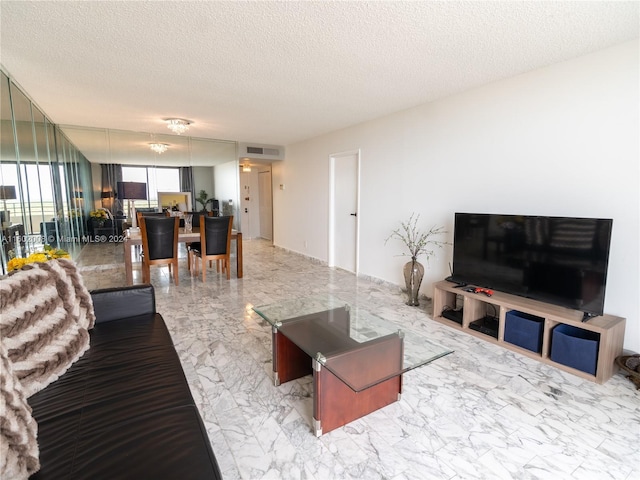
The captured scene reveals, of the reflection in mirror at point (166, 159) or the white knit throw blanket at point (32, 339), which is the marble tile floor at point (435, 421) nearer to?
the white knit throw blanket at point (32, 339)

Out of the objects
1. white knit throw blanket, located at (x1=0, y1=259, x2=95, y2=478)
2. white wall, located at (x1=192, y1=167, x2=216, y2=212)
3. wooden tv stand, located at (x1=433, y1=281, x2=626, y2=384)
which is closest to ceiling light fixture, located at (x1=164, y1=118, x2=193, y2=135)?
white wall, located at (x1=192, y1=167, x2=216, y2=212)

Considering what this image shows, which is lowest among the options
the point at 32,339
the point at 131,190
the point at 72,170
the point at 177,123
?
the point at 32,339

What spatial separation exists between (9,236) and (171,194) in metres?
3.44

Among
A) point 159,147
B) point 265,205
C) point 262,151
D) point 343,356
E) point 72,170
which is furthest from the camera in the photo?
point 265,205

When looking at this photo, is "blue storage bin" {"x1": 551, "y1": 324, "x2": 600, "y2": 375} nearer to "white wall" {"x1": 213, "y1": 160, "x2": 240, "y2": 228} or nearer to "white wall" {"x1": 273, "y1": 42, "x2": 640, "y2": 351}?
"white wall" {"x1": 273, "y1": 42, "x2": 640, "y2": 351}

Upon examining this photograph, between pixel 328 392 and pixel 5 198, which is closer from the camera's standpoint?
pixel 328 392

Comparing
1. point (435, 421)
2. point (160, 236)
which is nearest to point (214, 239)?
point (160, 236)

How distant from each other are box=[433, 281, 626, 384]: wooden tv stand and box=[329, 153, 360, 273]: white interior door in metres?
2.19

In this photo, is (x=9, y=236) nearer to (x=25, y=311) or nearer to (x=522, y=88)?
(x=25, y=311)

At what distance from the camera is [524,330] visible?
266 cm

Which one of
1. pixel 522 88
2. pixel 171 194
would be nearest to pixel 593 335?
pixel 522 88

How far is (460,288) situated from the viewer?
3189 mm

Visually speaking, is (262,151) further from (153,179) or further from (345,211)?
(345,211)

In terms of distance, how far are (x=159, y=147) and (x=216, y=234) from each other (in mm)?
2343
